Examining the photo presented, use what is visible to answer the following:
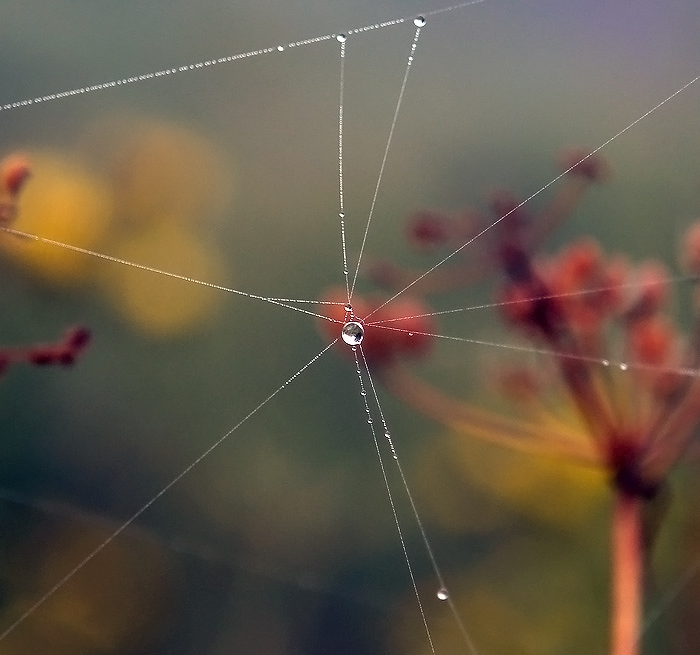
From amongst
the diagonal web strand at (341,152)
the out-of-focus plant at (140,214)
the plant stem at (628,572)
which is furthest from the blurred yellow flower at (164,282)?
the plant stem at (628,572)

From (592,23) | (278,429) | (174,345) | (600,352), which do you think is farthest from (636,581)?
(592,23)

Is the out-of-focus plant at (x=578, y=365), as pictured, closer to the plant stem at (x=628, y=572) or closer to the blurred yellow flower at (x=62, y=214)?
the plant stem at (x=628, y=572)

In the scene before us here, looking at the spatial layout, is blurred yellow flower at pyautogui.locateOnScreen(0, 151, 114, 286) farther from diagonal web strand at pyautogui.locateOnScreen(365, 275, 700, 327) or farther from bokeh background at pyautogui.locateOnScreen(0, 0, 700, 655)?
diagonal web strand at pyautogui.locateOnScreen(365, 275, 700, 327)

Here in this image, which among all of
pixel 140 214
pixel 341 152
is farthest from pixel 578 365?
pixel 140 214

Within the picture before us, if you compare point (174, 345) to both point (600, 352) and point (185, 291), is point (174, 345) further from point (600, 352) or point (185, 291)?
point (600, 352)

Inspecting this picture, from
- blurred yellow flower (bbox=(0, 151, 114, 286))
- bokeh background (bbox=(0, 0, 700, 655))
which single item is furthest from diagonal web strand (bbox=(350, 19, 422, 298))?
blurred yellow flower (bbox=(0, 151, 114, 286))

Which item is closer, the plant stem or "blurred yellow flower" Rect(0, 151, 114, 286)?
the plant stem
